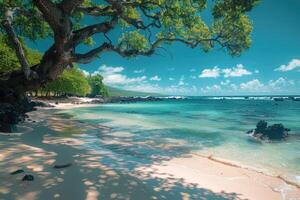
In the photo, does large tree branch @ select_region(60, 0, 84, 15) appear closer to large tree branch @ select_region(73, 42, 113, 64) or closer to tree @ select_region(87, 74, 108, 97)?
large tree branch @ select_region(73, 42, 113, 64)

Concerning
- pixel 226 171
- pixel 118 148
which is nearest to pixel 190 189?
pixel 226 171

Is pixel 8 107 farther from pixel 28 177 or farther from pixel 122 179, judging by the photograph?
pixel 122 179

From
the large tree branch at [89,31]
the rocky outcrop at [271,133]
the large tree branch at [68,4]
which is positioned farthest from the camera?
the rocky outcrop at [271,133]

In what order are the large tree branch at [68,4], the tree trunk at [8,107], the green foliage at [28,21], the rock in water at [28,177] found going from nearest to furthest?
1. the rock in water at [28,177]
2. the large tree branch at [68,4]
3. the tree trunk at [8,107]
4. the green foliage at [28,21]

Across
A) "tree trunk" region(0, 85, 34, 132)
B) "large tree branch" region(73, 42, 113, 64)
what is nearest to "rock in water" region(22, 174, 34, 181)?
"tree trunk" region(0, 85, 34, 132)

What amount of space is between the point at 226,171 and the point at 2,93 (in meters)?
10.5

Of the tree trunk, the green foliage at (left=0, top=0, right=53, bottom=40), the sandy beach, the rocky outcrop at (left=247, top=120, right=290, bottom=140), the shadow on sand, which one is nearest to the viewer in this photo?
the shadow on sand

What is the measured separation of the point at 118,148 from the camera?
1172cm

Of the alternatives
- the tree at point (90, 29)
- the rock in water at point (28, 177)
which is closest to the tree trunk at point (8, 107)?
the tree at point (90, 29)

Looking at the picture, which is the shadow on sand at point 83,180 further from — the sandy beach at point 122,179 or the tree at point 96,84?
the tree at point 96,84

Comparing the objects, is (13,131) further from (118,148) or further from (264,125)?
(264,125)

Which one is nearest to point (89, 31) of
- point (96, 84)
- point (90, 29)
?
point (90, 29)

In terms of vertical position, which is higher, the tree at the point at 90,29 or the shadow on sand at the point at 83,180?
the tree at the point at 90,29

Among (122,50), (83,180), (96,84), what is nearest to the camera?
(83,180)
